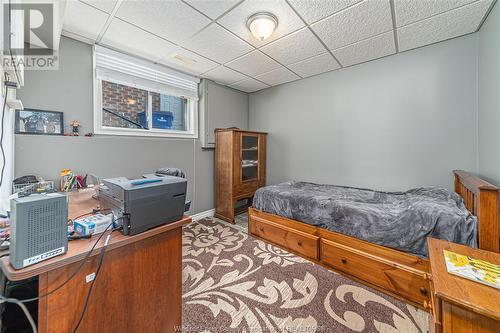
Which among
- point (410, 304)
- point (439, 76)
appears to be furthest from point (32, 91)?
point (439, 76)

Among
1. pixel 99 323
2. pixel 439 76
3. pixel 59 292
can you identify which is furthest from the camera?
pixel 439 76

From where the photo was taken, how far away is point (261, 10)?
71.1 inches

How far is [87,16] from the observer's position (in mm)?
1897

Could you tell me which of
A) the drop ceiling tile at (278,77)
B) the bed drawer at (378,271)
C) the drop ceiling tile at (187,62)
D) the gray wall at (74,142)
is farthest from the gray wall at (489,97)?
the gray wall at (74,142)

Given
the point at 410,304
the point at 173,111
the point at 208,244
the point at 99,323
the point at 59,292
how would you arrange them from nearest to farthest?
the point at 59,292, the point at 99,323, the point at 410,304, the point at 208,244, the point at 173,111

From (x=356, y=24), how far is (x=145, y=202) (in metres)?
2.45

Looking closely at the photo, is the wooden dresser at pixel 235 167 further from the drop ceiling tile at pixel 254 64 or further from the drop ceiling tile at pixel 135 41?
the drop ceiling tile at pixel 135 41

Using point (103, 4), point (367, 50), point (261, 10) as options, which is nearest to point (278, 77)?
point (367, 50)

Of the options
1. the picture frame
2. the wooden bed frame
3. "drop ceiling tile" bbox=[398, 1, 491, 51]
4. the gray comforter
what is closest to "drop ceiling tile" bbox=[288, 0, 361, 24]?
"drop ceiling tile" bbox=[398, 1, 491, 51]

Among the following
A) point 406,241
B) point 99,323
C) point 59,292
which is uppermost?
point 59,292

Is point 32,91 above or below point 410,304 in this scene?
above

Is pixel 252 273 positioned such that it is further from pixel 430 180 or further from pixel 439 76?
pixel 439 76

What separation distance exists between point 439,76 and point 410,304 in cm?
246

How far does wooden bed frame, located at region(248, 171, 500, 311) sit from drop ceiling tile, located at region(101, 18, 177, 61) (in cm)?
253
